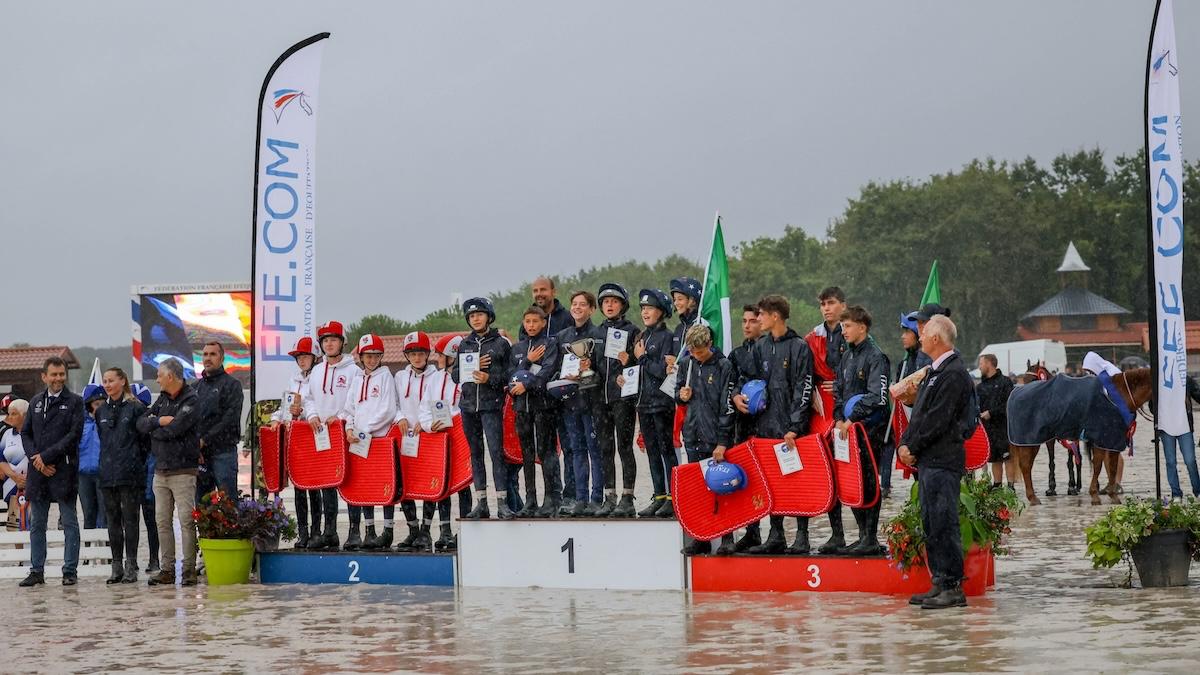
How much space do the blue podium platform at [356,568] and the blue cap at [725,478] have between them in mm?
2468

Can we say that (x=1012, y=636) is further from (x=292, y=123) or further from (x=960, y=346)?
(x=960, y=346)

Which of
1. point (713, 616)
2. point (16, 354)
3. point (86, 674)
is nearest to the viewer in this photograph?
point (86, 674)

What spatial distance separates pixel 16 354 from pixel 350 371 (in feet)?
128

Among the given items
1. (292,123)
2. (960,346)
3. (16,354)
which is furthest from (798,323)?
(292,123)

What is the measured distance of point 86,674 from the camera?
27.7ft

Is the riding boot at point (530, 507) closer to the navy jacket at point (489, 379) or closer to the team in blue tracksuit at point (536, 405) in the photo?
the team in blue tracksuit at point (536, 405)

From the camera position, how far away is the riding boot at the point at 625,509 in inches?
468

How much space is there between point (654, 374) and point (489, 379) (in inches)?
55.0

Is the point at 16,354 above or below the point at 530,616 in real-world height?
above

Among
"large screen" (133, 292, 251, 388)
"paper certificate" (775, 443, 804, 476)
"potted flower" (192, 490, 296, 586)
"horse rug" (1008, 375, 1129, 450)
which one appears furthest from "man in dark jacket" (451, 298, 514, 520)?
"large screen" (133, 292, 251, 388)

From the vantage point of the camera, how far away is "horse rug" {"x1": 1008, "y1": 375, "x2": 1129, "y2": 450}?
55.7 feet

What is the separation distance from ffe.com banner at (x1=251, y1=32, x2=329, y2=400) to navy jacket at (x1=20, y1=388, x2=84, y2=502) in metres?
1.65

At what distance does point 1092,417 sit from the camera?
1708 centimetres

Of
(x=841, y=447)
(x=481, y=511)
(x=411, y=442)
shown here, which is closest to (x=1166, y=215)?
(x=841, y=447)
